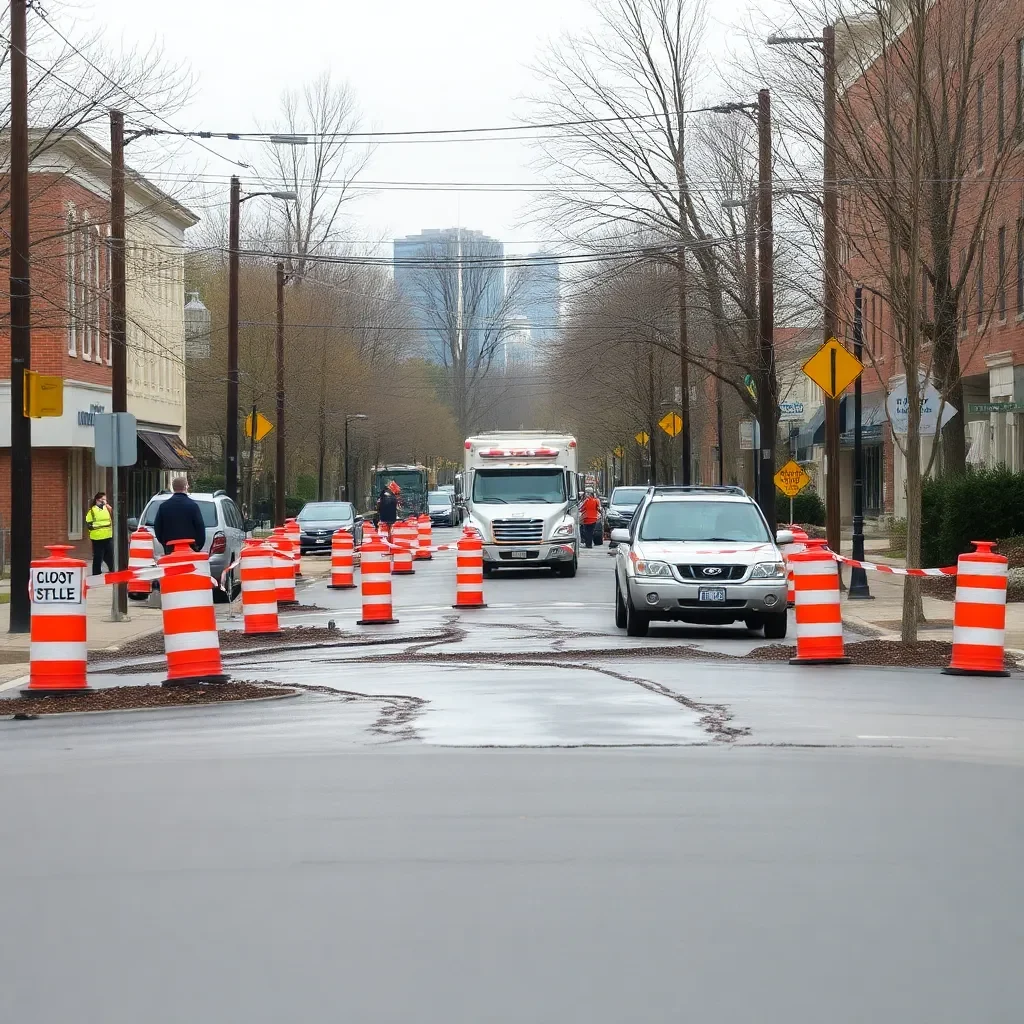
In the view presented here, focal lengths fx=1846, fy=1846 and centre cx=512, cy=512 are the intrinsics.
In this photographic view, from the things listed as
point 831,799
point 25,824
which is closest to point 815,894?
point 831,799

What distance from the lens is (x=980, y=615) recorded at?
15633mm

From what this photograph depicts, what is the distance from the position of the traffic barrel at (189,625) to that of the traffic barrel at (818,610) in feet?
17.3

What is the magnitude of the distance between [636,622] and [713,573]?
3.39ft

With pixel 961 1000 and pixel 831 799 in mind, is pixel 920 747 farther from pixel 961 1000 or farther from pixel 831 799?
pixel 961 1000

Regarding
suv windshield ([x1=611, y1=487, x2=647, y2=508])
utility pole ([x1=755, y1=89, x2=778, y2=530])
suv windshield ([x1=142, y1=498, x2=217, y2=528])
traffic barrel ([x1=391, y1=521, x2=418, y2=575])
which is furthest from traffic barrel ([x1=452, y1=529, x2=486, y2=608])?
suv windshield ([x1=611, y1=487, x2=647, y2=508])

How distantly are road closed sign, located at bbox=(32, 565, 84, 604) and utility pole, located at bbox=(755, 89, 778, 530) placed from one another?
20.9m

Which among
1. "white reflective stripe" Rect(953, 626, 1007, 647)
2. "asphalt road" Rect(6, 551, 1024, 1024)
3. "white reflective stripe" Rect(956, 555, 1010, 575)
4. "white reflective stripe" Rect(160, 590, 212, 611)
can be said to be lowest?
"asphalt road" Rect(6, 551, 1024, 1024)

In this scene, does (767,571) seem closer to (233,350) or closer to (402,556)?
(402,556)

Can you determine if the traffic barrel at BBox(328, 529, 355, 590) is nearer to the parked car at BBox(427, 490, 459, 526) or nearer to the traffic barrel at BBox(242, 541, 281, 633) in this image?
the traffic barrel at BBox(242, 541, 281, 633)

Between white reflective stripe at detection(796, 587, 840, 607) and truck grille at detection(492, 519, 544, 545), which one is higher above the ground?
truck grille at detection(492, 519, 544, 545)

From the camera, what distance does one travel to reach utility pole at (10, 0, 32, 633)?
73.5 ft

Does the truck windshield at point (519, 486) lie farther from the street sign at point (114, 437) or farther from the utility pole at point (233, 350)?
the street sign at point (114, 437)

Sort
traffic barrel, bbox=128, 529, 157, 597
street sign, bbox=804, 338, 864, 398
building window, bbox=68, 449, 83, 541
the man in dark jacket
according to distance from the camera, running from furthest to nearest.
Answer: building window, bbox=68, 449, 83, 541
traffic barrel, bbox=128, 529, 157, 597
street sign, bbox=804, 338, 864, 398
the man in dark jacket

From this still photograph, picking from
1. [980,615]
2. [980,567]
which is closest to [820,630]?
[980,615]
